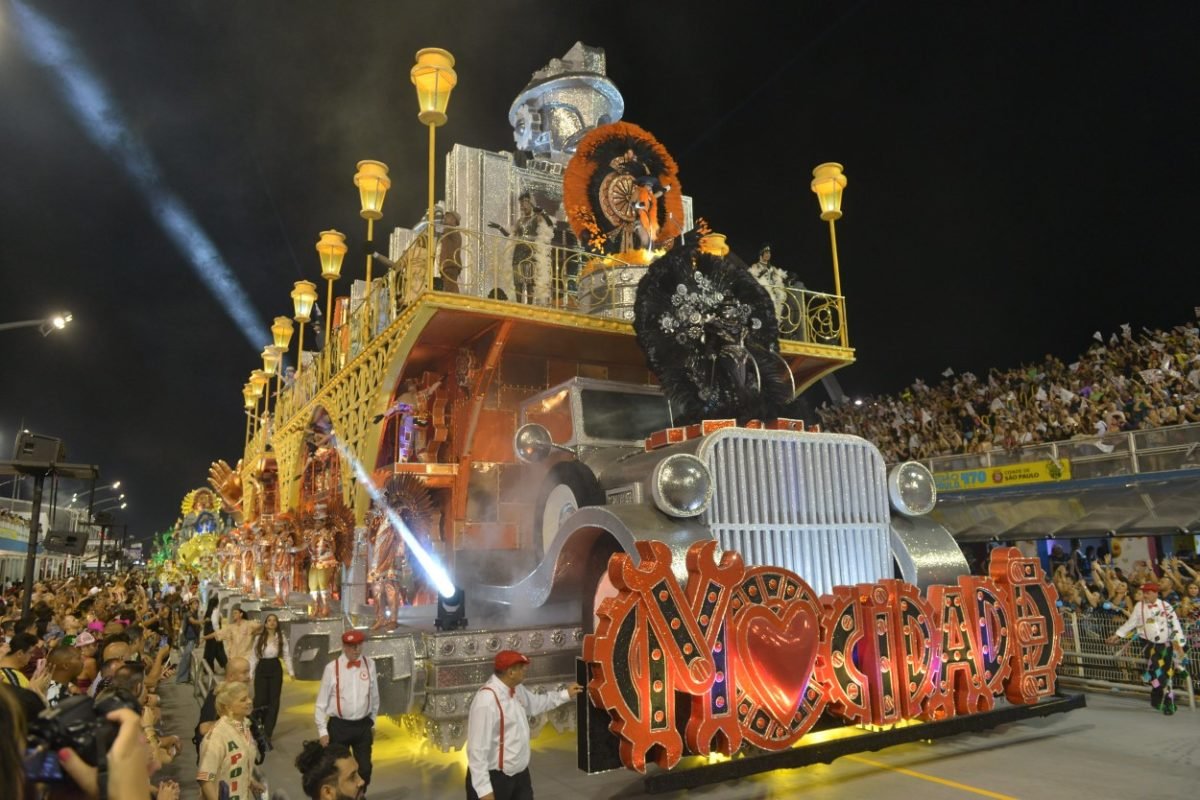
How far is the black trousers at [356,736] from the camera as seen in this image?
4715 millimetres

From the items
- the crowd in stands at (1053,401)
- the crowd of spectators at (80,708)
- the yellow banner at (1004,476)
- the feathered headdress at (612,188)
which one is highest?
the feathered headdress at (612,188)

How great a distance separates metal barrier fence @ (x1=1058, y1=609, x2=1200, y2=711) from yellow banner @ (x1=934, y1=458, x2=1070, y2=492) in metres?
4.56

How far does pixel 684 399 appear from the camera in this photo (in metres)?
6.65

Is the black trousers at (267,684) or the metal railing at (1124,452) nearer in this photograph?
the black trousers at (267,684)

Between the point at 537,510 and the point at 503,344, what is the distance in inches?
77.8

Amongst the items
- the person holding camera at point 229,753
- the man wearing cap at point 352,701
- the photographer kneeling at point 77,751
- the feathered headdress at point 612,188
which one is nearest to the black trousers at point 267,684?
the man wearing cap at point 352,701

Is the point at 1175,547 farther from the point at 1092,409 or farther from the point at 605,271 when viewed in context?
the point at 605,271

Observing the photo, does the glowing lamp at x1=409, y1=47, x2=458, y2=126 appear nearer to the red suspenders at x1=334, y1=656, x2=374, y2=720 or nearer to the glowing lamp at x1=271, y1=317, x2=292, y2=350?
the red suspenders at x1=334, y1=656, x2=374, y2=720

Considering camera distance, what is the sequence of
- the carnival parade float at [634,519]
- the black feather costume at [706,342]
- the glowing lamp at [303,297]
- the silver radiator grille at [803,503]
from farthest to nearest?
the glowing lamp at [303,297] < the black feather costume at [706,342] < the silver radiator grille at [803,503] < the carnival parade float at [634,519]

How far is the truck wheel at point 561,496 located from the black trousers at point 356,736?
194cm

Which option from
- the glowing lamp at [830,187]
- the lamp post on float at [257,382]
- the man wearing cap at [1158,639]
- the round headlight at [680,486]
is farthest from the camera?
the lamp post on float at [257,382]

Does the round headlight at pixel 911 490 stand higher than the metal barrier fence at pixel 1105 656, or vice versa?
the round headlight at pixel 911 490

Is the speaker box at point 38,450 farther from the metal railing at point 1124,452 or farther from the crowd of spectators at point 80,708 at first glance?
the metal railing at point 1124,452

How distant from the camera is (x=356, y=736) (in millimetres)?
4750
